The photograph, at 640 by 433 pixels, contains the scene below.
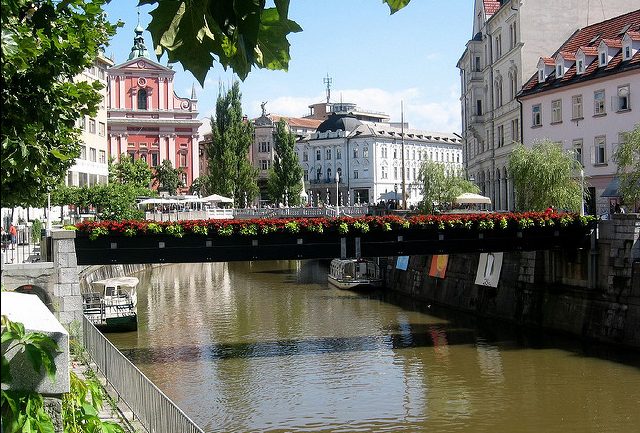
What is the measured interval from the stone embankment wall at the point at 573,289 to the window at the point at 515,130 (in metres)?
14.5

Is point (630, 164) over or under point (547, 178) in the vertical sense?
over

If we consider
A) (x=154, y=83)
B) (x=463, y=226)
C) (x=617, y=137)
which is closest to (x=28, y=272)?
(x=463, y=226)

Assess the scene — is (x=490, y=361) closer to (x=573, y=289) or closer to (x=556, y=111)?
(x=573, y=289)

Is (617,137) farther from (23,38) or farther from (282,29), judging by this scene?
(282,29)

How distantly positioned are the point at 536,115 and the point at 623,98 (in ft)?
27.0

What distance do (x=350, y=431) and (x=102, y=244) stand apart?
11.8 m

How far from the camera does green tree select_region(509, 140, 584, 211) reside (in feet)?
135

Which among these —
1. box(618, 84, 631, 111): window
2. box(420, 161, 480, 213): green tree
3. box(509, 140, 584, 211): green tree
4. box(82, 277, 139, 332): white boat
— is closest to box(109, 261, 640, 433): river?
box(82, 277, 139, 332): white boat

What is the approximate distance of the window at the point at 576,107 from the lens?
48.4 meters

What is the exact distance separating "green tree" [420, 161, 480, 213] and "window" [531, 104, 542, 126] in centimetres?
949

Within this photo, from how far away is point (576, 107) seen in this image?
48750 mm

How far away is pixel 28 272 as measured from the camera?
26.3m

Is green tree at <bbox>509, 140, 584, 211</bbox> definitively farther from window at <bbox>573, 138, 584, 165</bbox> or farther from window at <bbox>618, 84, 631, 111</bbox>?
window at <bbox>573, 138, 584, 165</bbox>

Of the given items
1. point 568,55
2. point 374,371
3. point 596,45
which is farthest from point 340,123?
point 374,371
